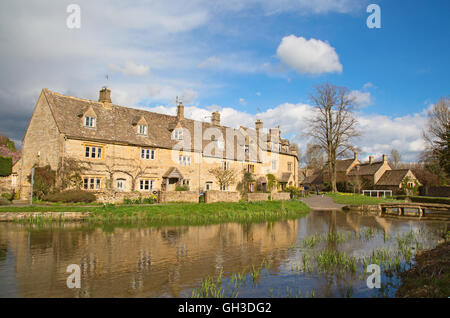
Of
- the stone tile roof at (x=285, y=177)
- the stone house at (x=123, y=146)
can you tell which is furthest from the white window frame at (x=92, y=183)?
the stone tile roof at (x=285, y=177)

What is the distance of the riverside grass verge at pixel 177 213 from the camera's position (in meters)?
21.3

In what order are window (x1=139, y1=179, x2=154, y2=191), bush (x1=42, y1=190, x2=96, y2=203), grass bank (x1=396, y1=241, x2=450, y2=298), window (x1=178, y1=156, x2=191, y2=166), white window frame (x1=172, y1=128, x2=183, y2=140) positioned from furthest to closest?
white window frame (x1=172, y1=128, x2=183, y2=140)
window (x1=178, y1=156, x2=191, y2=166)
window (x1=139, y1=179, x2=154, y2=191)
bush (x1=42, y1=190, x2=96, y2=203)
grass bank (x1=396, y1=241, x2=450, y2=298)

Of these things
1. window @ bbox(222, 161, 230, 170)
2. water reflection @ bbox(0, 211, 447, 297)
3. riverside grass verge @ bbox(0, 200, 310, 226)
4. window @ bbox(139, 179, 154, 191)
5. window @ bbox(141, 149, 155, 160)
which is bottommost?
water reflection @ bbox(0, 211, 447, 297)

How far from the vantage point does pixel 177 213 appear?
24031 mm

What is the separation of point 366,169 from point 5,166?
56361 millimetres

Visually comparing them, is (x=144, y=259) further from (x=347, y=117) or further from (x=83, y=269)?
(x=347, y=117)

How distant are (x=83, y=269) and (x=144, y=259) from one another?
7.43ft

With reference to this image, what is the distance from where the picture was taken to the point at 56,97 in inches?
1141

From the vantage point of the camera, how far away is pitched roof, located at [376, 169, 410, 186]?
179 ft

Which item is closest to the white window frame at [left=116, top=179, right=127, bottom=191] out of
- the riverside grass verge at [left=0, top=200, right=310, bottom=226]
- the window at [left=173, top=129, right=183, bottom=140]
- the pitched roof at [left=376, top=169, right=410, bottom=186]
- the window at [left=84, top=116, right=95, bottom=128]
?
the window at [left=84, top=116, right=95, bottom=128]

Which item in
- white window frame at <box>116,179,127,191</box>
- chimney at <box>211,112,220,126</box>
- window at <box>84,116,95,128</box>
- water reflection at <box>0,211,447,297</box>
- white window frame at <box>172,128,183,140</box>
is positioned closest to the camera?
water reflection at <box>0,211,447,297</box>

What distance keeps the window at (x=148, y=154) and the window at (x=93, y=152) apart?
4.17m

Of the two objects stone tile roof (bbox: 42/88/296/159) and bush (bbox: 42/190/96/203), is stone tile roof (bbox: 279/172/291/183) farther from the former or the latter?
bush (bbox: 42/190/96/203)

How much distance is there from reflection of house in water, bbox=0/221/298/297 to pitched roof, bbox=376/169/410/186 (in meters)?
42.5
